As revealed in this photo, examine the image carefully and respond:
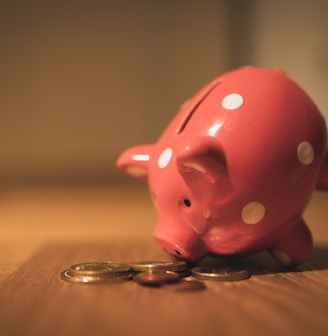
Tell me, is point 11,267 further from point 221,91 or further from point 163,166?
point 221,91

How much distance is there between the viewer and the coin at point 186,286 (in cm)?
59

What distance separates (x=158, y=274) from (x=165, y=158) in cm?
14

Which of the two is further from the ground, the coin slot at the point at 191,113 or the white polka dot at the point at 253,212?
the coin slot at the point at 191,113

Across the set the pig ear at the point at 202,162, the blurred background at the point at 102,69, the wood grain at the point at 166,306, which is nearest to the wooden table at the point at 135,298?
the wood grain at the point at 166,306

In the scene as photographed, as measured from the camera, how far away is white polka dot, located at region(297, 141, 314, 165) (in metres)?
0.65

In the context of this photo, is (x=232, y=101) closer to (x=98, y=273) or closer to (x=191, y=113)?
(x=191, y=113)

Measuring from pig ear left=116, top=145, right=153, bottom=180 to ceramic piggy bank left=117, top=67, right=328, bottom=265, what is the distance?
7cm

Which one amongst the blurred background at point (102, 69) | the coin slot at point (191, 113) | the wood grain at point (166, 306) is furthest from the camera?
the blurred background at point (102, 69)

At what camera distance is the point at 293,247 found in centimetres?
70

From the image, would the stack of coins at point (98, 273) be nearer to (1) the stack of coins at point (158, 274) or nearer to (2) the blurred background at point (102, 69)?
(1) the stack of coins at point (158, 274)

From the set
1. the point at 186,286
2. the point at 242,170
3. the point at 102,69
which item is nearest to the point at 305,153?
the point at 242,170

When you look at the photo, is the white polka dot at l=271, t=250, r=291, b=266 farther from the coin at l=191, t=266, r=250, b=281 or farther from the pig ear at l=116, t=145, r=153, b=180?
the pig ear at l=116, t=145, r=153, b=180

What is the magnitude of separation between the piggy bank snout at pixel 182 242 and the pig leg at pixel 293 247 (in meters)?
0.10

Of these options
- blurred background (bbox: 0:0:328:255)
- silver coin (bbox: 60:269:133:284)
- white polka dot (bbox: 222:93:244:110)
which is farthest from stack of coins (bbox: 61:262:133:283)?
blurred background (bbox: 0:0:328:255)
